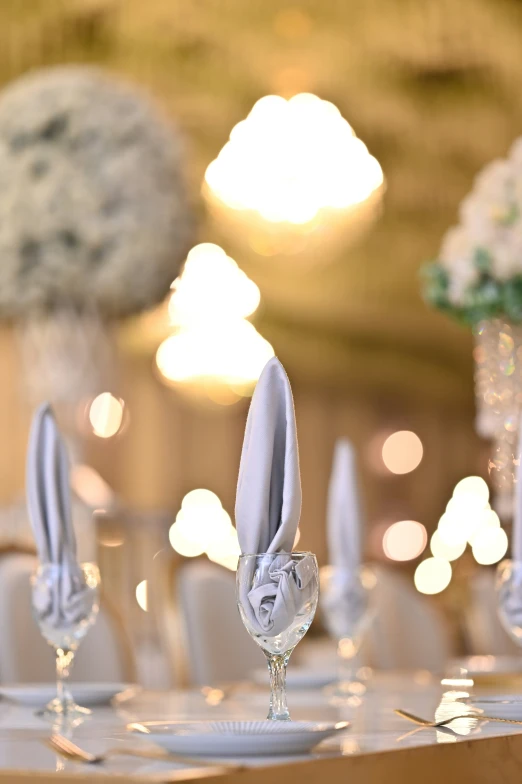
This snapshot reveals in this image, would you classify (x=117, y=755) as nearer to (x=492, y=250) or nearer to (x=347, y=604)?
(x=347, y=604)

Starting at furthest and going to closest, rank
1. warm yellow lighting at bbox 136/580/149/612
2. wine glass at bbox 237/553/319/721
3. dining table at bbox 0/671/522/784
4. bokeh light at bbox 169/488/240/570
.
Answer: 1. bokeh light at bbox 169/488/240/570
2. warm yellow lighting at bbox 136/580/149/612
3. wine glass at bbox 237/553/319/721
4. dining table at bbox 0/671/522/784

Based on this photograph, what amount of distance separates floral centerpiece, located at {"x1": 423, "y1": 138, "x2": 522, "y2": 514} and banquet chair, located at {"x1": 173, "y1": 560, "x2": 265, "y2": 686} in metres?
0.80

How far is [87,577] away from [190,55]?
13.8 feet

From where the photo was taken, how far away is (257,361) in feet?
26.5

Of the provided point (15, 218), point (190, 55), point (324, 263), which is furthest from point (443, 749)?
point (324, 263)

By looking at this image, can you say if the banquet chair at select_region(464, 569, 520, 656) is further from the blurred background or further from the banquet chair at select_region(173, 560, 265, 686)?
the banquet chair at select_region(173, 560, 265, 686)

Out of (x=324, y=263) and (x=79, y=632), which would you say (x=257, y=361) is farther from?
(x=79, y=632)

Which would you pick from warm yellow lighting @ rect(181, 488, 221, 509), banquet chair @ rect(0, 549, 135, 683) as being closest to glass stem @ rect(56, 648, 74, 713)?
banquet chair @ rect(0, 549, 135, 683)

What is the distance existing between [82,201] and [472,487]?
1335cm

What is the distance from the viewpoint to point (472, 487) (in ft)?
51.6

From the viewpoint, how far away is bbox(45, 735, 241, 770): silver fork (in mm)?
986

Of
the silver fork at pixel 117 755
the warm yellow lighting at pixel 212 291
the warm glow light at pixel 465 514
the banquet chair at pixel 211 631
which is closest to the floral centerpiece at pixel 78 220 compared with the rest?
the banquet chair at pixel 211 631

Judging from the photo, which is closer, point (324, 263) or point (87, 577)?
point (87, 577)

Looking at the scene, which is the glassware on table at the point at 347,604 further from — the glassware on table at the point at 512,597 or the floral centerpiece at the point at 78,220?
the floral centerpiece at the point at 78,220
